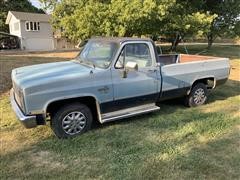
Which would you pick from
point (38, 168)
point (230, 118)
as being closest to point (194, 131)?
point (230, 118)

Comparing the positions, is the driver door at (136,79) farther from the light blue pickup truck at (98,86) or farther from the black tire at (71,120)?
the black tire at (71,120)

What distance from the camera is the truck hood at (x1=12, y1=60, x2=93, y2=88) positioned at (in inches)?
195

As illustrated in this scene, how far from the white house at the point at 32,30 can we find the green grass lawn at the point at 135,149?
36604 mm

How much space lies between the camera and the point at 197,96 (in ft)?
23.7

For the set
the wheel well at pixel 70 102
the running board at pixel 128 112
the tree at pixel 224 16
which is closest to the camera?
the wheel well at pixel 70 102

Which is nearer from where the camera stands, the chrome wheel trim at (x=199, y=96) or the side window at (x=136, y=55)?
the side window at (x=136, y=55)

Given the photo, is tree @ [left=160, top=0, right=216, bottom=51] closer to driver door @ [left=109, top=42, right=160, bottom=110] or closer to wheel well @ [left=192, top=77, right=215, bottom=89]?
wheel well @ [left=192, top=77, right=215, bottom=89]

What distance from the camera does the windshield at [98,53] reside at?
571 cm

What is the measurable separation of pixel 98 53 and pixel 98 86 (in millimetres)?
939

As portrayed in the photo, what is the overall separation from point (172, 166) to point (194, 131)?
1.46 metres

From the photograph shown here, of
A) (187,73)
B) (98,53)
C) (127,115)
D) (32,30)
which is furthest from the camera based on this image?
(32,30)

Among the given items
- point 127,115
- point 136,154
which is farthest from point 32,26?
point 136,154

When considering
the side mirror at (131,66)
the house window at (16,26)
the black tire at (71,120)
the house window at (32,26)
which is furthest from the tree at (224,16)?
the house window at (16,26)

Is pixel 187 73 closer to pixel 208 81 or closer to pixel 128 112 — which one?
pixel 208 81
